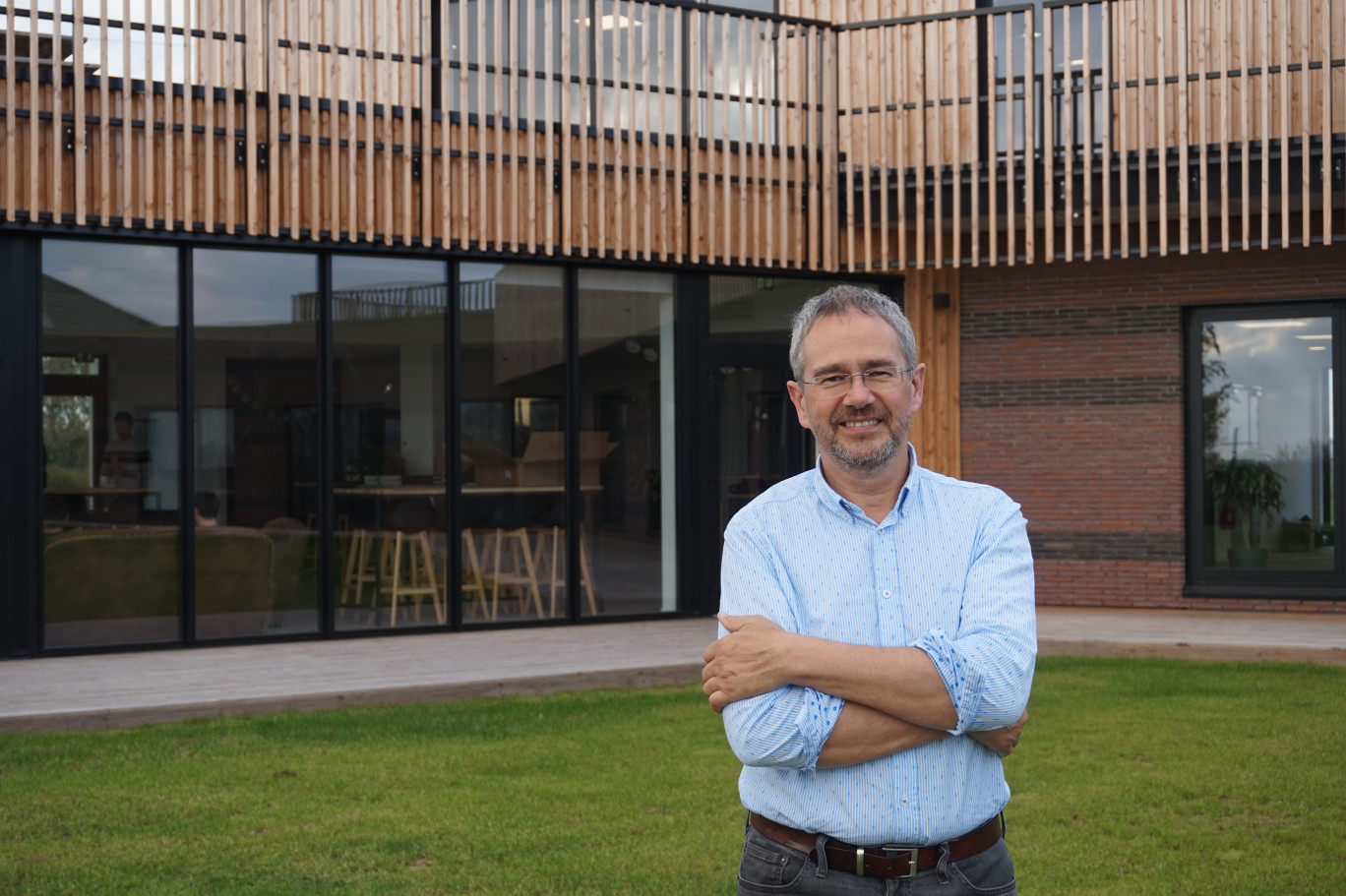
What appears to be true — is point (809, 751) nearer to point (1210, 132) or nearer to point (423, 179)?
point (423, 179)

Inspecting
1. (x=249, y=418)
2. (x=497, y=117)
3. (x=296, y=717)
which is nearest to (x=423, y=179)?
(x=497, y=117)

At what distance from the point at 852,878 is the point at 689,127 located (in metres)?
9.85

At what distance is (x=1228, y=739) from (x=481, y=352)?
21.6 ft

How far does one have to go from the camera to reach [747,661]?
2.28 m

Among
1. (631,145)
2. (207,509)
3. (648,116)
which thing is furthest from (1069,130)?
(207,509)

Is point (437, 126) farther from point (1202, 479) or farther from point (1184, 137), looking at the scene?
point (1202, 479)

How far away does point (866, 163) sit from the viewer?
11.5 meters

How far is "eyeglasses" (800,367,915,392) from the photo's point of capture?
2404mm

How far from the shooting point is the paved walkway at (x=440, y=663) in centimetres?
767

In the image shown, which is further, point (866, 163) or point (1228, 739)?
point (866, 163)

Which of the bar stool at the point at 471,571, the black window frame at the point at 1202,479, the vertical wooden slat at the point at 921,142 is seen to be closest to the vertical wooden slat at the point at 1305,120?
the black window frame at the point at 1202,479

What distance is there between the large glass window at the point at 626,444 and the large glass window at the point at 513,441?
9.8 inches

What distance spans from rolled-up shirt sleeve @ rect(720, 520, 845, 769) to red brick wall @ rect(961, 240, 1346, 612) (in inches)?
410

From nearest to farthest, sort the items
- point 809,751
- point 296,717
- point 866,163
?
point 809,751 → point 296,717 → point 866,163
